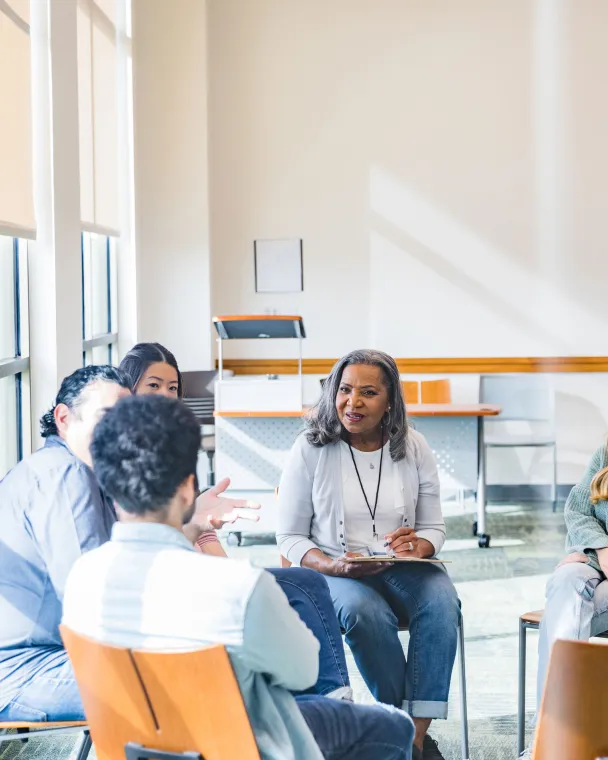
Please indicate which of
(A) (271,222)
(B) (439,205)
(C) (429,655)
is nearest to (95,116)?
(A) (271,222)

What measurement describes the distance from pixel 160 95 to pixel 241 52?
829 mm

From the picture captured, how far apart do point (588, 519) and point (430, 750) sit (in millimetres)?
828

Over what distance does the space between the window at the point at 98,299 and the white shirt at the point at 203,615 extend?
4.03m

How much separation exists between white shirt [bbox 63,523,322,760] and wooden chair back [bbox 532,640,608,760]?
0.42 m

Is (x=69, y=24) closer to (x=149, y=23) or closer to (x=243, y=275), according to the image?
(x=149, y=23)

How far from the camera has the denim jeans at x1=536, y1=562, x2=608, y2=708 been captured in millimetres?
2631

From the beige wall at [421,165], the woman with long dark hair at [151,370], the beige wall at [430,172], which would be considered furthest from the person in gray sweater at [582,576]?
the beige wall at [421,165]

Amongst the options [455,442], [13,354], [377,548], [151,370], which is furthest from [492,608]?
[13,354]

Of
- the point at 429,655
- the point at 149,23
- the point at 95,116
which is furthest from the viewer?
the point at 149,23

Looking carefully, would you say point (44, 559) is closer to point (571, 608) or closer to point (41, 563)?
point (41, 563)

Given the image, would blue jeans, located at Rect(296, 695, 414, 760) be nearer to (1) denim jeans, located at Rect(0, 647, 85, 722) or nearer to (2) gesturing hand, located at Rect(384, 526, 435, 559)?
(1) denim jeans, located at Rect(0, 647, 85, 722)

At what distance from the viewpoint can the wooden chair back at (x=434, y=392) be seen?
655cm

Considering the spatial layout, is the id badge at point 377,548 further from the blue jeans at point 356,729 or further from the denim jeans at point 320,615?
the blue jeans at point 356,729

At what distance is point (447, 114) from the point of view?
7352 mm
